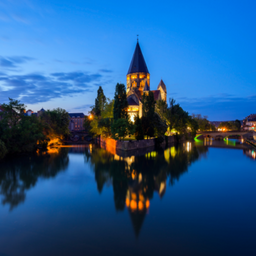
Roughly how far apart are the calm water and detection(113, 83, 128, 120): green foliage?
71.3 feet

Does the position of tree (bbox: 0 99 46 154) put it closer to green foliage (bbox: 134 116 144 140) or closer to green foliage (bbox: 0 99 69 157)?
green foliage (bbox: 0 99 69 157)

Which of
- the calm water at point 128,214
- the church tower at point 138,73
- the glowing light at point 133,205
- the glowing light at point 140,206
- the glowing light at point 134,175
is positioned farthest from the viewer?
the church tower at point 138,73

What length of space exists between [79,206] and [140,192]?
4.26 meters

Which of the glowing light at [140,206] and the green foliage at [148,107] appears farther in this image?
the green foliage at [148,107]

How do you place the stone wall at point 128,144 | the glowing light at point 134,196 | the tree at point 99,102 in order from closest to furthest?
Answer: the glowing light at point 134,196, the stone wall at point 128,144, the tree at point 99,102

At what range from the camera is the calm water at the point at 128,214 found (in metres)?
7.36

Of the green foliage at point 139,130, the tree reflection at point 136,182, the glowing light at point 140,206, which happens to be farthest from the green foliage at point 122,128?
the glowing light at point 140,206

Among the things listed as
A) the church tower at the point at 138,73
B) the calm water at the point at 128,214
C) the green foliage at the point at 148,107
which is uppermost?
the church tower at the point at 138,73

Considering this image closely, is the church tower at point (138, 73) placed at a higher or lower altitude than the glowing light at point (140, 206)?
higher

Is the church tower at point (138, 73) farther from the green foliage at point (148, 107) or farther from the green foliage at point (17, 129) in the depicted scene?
the green foliage at point (17, 129)

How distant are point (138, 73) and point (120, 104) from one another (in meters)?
35.6

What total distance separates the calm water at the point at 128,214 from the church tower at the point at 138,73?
56.5 meters

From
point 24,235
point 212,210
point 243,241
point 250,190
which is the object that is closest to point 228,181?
point 250,190

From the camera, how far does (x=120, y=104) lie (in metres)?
39.9
